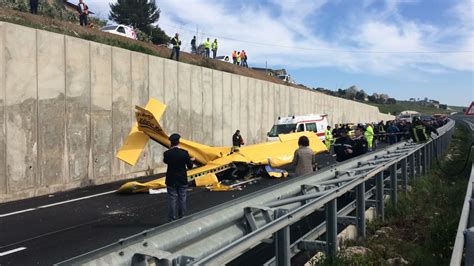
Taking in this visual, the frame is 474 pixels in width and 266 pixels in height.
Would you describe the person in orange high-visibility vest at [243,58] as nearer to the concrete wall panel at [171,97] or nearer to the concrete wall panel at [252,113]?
the concrete wall panel at [252,113]

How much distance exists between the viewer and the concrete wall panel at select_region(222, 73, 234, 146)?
2562cm

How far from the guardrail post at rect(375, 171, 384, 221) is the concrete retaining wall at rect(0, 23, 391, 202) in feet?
31.9

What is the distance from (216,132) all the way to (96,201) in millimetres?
13050

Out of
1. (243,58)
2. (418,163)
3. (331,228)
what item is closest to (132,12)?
(243,58)

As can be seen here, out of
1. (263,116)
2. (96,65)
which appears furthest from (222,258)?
(263,116)

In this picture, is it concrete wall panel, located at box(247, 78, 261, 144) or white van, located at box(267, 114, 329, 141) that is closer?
white van, located at box(267, 114, 329, 141)

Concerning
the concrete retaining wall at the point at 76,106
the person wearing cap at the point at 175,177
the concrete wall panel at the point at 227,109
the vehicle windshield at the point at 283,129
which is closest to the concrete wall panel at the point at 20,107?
the concrete retaining wall at the point at 76,106

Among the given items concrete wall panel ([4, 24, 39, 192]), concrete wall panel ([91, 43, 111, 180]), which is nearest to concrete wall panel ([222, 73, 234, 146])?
concrete wall panel ([91, 43, 111, 180])

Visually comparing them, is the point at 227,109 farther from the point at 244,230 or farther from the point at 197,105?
the point at 244,230

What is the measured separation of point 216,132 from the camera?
968 inches

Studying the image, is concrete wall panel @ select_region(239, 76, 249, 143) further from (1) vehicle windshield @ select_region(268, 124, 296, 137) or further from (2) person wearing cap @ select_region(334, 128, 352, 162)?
(2) person wearing cap @ select_region(334, 128, 352, 162)

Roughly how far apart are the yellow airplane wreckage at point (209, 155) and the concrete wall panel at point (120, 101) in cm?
Result: 347

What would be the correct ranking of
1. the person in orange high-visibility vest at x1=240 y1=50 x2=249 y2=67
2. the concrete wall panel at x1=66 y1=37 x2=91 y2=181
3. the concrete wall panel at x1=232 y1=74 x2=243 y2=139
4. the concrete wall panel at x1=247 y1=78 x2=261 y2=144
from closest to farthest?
the concrete wall panel at x1=66 y1=37 x2=91 y2=181 → the concrete wall panel at x1=232 y1=74 x2=243 y2=139 → the concrete wall panel at x1=247 y1=78 x2=261 y2=144 → the person in orange high-visibility vest at x1=240 y1=50 x2=249 y2=67

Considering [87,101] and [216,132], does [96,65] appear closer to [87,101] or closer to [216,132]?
[87,101]
